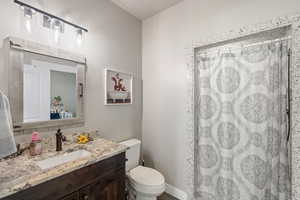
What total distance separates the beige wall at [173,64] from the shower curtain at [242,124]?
0.72 ft

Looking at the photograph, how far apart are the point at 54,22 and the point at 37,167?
1.24m

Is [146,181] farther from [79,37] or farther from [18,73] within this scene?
[79,37]

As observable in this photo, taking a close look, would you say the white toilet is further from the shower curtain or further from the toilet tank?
the shower curtain

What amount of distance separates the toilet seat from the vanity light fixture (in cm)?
159

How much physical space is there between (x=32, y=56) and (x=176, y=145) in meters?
1.82

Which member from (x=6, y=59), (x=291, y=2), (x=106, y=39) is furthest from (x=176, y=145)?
(x=6, y=59)

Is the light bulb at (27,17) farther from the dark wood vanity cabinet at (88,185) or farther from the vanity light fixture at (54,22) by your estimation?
the dark wood vanity cabinet at (88,185)

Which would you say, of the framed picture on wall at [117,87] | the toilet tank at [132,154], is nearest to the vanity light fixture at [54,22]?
the framed picture on wall at [117,87]

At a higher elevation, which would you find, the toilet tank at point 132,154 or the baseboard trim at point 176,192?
the toilet tank at point 132,154

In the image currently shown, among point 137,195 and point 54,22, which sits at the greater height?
point 54,22

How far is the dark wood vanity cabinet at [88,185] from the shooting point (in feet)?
2.84

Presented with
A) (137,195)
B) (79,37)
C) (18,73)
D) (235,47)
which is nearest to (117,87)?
(79,37)

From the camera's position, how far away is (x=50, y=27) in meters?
1.37

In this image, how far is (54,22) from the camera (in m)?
1.37
